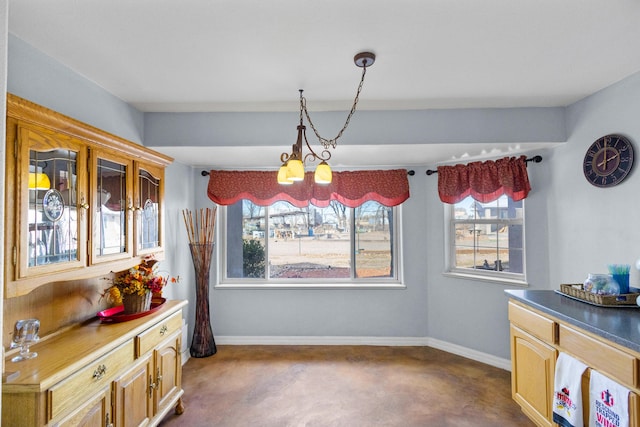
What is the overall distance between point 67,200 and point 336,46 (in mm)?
1644

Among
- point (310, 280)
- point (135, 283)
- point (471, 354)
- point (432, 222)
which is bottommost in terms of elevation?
point (471, 354)

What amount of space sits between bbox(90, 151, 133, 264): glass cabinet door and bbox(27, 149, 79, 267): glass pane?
0.41ft

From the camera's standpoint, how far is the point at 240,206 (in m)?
3.92

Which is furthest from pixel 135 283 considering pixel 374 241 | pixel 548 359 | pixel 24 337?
pixel 548 359

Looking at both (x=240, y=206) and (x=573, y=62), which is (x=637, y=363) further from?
(x=240, y=206)

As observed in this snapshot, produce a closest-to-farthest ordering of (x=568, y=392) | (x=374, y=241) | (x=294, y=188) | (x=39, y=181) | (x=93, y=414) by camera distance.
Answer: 1. (x=39, y=181)
2. (x=93, y=414)
3. (x=568, y=392)
4. (x=294, y=188)
5. (x=374, y=241)

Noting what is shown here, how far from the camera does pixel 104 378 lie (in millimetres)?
1737

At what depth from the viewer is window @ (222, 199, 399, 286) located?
388 cm

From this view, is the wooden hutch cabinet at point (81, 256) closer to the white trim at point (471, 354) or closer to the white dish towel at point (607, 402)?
the white dish towel at point (607, 402)

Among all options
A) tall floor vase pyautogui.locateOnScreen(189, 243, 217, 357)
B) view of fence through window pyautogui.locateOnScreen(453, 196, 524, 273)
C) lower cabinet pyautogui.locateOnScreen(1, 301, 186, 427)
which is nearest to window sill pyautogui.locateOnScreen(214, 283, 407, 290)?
tall floor vase pyautogui.locateOnScreen(189, 243, 217, 357)

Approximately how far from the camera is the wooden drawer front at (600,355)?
1.47m

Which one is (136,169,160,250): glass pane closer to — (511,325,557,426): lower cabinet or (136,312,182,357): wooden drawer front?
(136,312,182,357): wooden drawer front

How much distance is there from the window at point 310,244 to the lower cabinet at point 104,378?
1413 mm

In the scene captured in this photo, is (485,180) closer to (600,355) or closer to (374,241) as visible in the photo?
(374,241)
